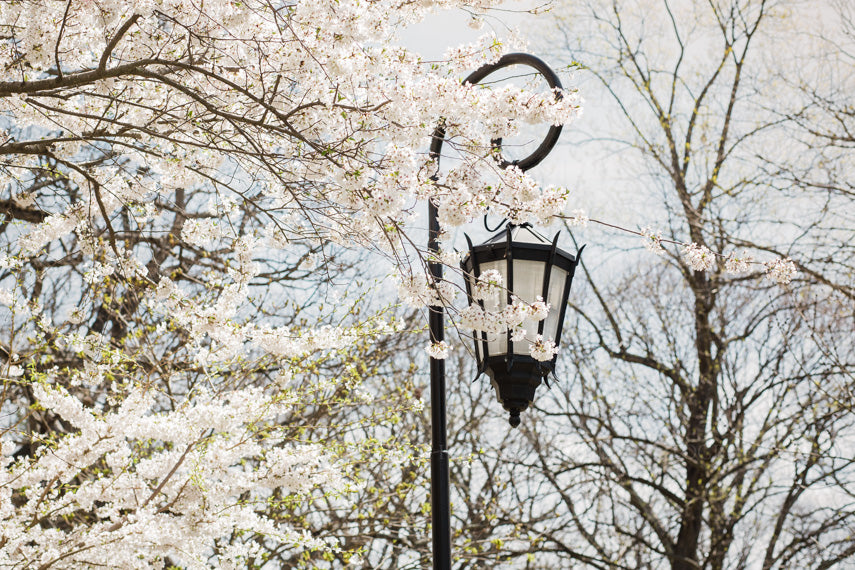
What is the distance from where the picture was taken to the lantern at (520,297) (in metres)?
3.47

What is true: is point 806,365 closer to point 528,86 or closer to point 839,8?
point 839,8

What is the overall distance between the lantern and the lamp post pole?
24cm

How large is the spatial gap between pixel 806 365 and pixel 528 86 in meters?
8.65

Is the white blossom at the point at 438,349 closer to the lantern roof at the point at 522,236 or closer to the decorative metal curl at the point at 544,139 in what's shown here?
the lantern roof at the point at 522,236

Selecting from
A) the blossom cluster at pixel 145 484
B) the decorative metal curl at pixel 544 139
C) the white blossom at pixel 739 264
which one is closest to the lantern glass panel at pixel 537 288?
the decorative metal curl at pixel 544 139

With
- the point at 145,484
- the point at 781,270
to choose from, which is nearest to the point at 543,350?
the point at 781,270

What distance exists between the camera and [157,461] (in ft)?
18.2

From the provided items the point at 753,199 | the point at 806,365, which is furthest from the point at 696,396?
the point at 753,199

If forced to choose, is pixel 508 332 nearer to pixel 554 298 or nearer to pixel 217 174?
pixel 554 298

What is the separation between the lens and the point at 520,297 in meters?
3.58

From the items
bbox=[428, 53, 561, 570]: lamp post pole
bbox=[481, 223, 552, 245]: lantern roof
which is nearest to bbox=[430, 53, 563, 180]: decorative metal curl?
bbox=[428, 53, 561, 570]: lamp post pole

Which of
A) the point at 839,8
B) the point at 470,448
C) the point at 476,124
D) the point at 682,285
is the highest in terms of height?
the point at 839,8

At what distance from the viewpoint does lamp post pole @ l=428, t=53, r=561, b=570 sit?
358 centimetres

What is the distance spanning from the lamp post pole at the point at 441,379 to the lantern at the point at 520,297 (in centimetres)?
24
